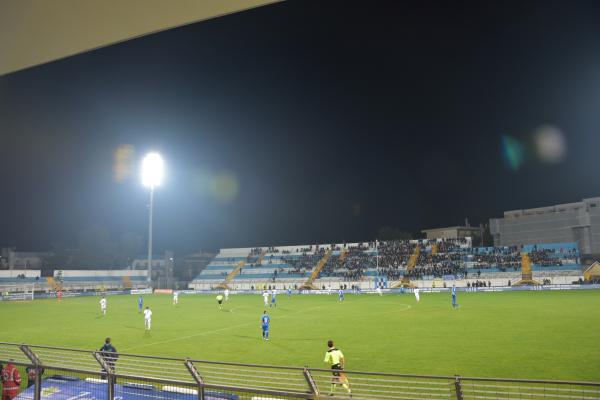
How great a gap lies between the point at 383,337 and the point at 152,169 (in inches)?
2045

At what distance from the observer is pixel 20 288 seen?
2798 inches

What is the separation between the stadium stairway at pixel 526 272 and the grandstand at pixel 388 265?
0.52m

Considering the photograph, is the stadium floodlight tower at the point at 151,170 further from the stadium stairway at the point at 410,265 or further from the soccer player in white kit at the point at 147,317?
the soccer player in white kit at the point at 147,317

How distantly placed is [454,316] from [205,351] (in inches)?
713

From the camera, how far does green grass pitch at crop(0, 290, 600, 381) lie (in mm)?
15930

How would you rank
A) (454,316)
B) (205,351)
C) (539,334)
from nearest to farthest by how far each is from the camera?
(205,351), (539,334), (454,316)

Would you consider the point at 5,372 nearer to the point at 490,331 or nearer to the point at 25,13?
the point at 25,13

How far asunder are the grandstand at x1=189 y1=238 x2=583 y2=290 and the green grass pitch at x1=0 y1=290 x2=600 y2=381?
2898 centimetres

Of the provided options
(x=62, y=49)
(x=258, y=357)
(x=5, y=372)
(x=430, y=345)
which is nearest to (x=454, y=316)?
(x=430, y=345)

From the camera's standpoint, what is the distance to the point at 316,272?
78.8m

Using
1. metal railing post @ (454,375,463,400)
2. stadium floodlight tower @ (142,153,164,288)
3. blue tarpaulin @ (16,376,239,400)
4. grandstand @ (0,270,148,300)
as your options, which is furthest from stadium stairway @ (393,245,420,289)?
metal railing post @ (454,375,463,400)

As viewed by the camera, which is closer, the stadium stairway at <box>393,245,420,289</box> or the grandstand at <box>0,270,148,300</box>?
the stadium stairway at <box>393,245,420,289</box>

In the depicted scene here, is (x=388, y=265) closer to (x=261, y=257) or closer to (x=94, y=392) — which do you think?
(x=261, y=257)

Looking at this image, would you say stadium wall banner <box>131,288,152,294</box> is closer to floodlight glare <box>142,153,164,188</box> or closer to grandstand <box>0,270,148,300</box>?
grandstand <box>0,270,148,300</box>
